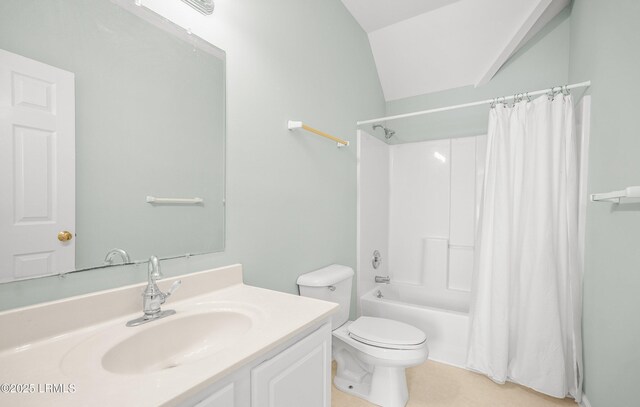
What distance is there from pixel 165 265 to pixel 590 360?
2.27m

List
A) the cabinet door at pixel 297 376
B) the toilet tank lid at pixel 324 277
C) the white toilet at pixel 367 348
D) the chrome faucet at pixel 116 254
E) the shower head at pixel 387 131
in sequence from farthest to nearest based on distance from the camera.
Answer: the shower head at pixel 387 131
the toilet tank lid at pixel 324 277
the white toilet at pixel 367 348
the chrome faucet at pixel 116 254
the cabinet door at pixel 297 376

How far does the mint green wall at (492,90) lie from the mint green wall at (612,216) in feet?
1.75

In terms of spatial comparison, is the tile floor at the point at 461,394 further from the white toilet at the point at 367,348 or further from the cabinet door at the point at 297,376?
the cabinet door at the point at 297,376

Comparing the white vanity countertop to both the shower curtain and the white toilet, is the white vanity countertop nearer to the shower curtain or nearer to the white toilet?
the white toilet

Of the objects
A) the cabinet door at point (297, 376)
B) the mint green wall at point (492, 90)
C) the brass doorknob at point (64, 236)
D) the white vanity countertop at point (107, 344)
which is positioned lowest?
the cabinet door at point (297, 376)

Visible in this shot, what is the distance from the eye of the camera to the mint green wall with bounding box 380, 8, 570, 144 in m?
2.26

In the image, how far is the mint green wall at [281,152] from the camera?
1.26m

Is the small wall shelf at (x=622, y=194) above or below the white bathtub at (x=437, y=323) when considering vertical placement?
above

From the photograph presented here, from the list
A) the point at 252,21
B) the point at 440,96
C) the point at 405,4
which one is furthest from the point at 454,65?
the point at 252,21

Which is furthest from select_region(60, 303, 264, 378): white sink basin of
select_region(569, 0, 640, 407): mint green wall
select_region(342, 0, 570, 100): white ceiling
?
select_region(342, 0, 570, 100): white ceiling

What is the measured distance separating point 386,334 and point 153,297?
1.28 metres

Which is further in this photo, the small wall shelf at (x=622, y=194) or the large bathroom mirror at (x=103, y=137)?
the small wall shelf at (x=622, y=194)

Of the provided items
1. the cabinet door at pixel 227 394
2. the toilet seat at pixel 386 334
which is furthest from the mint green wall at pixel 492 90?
the cabinet door at pixel 227 394

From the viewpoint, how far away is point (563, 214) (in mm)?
1758
